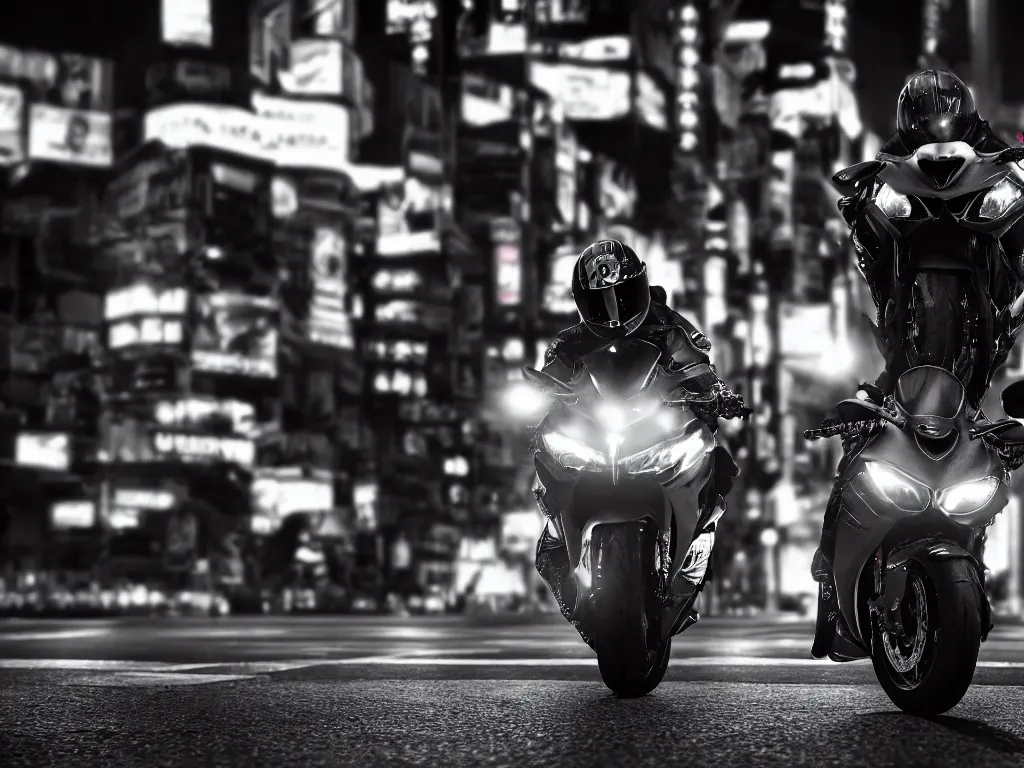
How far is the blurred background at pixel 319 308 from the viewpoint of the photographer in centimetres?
7462

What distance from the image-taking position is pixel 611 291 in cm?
746

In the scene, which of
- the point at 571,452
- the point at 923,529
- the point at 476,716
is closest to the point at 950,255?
the point at 923,529

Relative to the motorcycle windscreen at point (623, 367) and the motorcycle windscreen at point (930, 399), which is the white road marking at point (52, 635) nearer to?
the motorcycle windscreen at point (623, 367)

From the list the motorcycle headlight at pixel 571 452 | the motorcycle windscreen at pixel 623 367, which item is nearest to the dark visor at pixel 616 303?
the motorcycle windscreen at pixel 623 367

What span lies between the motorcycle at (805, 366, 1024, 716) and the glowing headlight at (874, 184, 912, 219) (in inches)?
29.4

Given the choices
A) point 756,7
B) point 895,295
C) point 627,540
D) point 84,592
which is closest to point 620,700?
point 627,540

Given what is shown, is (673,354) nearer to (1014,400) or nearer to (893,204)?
(893,204)

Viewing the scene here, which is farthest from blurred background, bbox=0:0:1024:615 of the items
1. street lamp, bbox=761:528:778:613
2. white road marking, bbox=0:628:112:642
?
white road marking, bbox=0:628:112:642

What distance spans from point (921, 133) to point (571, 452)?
2008mm

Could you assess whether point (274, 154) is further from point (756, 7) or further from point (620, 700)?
point (620, 700)

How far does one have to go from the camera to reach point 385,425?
87062 mm

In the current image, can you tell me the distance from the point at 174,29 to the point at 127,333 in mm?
18158

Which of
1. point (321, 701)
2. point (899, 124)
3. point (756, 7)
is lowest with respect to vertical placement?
point (321, 701)

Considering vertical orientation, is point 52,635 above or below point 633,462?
below
